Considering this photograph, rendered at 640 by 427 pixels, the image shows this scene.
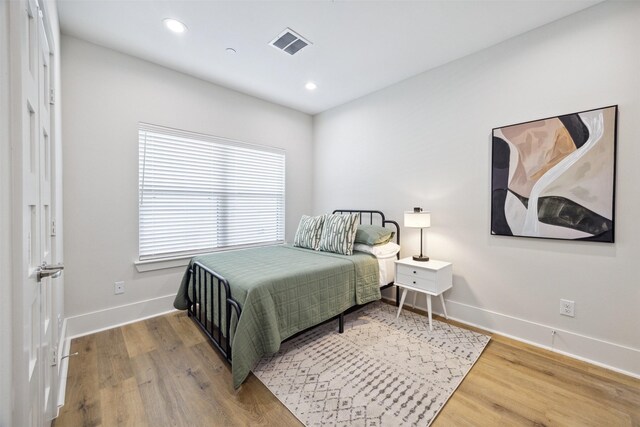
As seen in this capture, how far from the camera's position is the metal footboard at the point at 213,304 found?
193 centimetres

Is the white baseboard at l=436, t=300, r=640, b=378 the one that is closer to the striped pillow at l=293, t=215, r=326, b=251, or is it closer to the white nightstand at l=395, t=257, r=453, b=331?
the white nightstand at l=395, t=257, r=453, b=331

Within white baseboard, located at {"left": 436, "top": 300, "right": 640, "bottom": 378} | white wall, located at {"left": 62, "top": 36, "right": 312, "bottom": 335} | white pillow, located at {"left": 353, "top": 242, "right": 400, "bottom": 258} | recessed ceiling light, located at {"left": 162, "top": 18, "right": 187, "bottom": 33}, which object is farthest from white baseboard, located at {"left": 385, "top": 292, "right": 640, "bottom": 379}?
recessed ceiling light, located at {"left": 162, "top": 18, "right": 187, "bottom": 33}

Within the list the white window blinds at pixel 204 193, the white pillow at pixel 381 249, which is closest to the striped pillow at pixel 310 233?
the white pillow at pixel 381 249

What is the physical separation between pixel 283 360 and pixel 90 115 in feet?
9.30

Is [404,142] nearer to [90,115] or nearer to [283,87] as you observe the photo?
[283,87]

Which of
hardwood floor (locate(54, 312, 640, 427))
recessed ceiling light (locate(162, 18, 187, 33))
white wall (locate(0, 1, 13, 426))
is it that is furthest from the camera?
recessed ceiling light (locate(162, 18, 187, 33))

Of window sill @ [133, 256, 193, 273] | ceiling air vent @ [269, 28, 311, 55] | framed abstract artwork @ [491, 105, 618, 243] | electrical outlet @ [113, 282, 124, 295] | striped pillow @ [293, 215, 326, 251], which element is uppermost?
ceiling air vent @ [269, 28, 311, 55]

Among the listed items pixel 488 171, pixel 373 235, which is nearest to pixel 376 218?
pixel 373 235

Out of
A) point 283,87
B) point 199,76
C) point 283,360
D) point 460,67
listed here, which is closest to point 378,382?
point 283,360

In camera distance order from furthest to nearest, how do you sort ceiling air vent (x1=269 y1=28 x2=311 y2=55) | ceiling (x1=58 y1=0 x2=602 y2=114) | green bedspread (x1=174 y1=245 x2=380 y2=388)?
ceiling air vent (x1=269 y1=28 x2=311 y2=55) → ceiling (x1=58 y1=0 x2=602 y2=114) → green bedspread (x1=174 y1=245 x2=380 y2=388)

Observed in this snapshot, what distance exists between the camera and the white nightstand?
2459 millimetres

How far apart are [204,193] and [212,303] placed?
153 centimetres

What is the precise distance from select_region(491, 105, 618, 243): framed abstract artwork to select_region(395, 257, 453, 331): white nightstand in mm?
633

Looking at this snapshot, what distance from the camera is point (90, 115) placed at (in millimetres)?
2447
